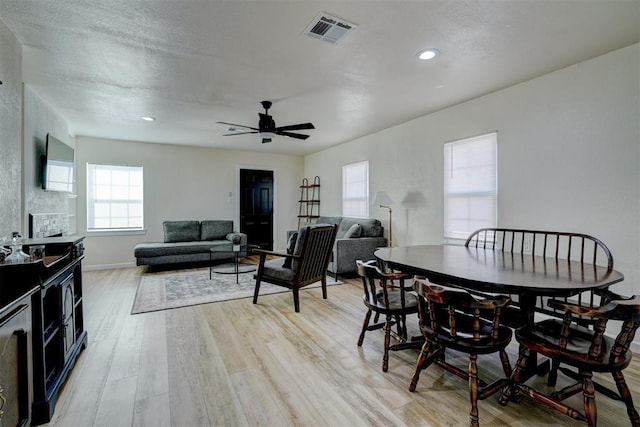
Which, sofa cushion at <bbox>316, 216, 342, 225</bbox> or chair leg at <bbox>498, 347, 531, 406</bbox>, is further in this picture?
sofa cushion at <bbox>316, 216, 342, 225</bbox>

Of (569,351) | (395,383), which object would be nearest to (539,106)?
(569,351)

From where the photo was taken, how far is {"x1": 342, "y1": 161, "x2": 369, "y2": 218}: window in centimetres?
580

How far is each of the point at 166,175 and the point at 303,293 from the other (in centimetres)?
419

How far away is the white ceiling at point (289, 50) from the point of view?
2.02m

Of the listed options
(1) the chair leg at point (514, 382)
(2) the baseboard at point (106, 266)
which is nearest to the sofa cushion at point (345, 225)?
(1) the chair leg at point (514, 382)

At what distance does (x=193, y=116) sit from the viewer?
14.5 ft

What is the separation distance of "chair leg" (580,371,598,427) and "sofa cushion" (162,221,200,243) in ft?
19.6

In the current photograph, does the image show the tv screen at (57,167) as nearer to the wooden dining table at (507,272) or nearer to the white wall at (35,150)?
the white wall at (35,150)

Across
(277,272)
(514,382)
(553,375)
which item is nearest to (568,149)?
(553,375)

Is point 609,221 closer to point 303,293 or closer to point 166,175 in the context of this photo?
point 303,293

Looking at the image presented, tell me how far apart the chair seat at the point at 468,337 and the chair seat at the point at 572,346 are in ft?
0.37

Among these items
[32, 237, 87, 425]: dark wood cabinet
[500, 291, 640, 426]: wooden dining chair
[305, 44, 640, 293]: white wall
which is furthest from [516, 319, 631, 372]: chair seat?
[32, 237, 87, 425]: dark wood cabinet

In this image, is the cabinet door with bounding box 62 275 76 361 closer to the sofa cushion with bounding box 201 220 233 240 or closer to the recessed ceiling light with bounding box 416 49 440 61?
the recessed ceiling light with bounding box 416 49 440 61

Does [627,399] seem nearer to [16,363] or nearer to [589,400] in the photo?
[589,400]
